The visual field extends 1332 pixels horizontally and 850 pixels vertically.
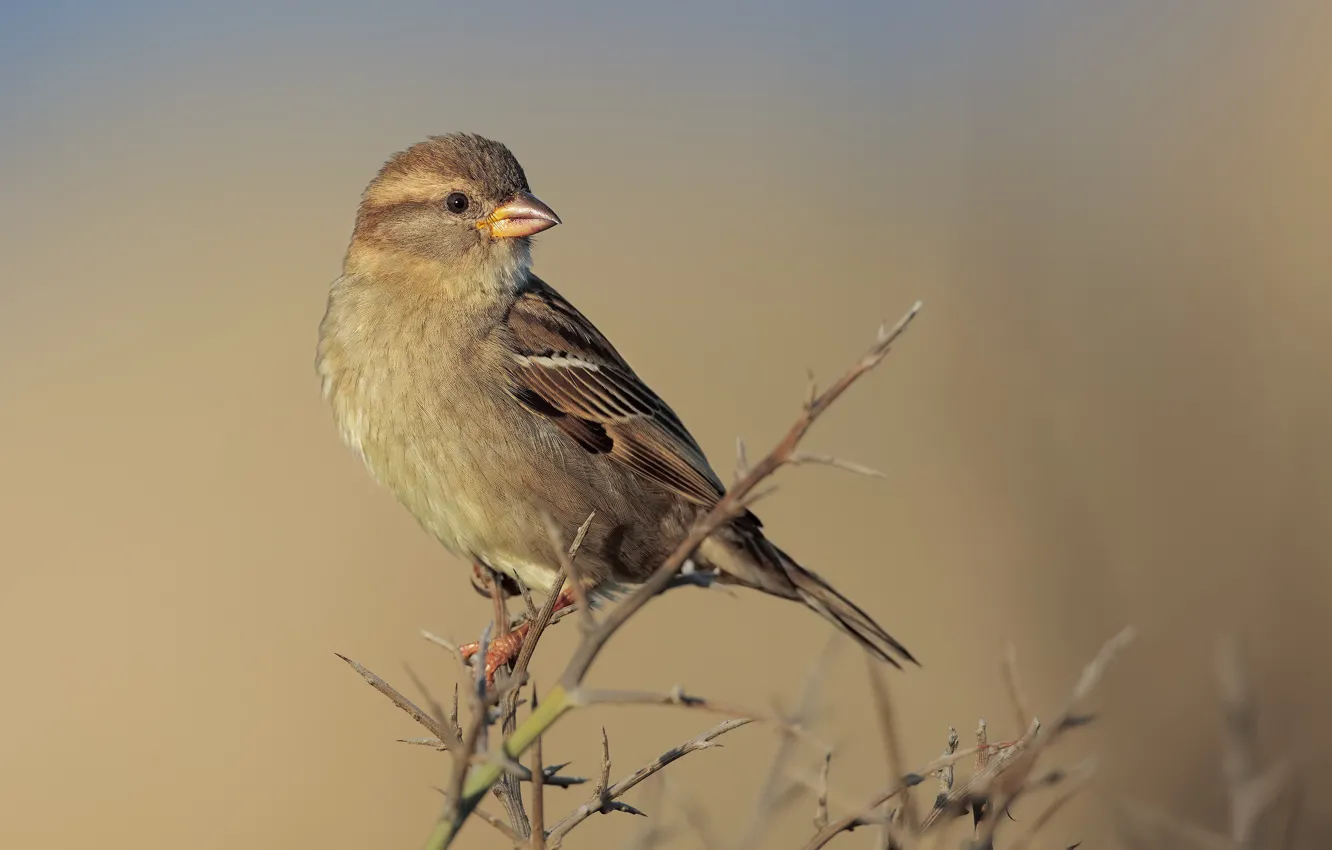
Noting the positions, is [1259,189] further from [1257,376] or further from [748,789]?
[748,789]

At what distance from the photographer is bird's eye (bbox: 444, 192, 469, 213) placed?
511 cm

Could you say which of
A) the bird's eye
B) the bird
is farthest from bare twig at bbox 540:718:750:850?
the bird's eye

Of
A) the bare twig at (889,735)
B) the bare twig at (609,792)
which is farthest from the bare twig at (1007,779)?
the bare twig at (609,792)

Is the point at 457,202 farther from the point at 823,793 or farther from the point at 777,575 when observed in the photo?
the point at 823,793

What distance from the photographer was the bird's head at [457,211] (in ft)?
16.5

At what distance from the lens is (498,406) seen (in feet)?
15.6

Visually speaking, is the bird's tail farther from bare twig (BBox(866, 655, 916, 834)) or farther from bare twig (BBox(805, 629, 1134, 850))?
bare twig (BBox(866, 655, 916, 834))

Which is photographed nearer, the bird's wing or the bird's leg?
the bird's leg

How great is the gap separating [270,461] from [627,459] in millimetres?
5420

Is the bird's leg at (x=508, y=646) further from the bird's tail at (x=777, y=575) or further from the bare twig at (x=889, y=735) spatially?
the bare twig at (x=889, y=735)

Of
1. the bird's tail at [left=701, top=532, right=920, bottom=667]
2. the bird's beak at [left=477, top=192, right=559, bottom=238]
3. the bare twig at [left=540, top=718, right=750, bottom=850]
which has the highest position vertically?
the bird's beak at [left=477, top=192, right=559, bottom=238]

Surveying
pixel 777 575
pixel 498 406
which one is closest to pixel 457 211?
pixel 498 406

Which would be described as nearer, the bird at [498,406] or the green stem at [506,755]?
the green stem at [506,755]

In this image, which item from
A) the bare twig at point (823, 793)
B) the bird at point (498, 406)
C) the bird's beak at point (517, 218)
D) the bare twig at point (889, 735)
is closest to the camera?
the bare twig at point (889, 735)
